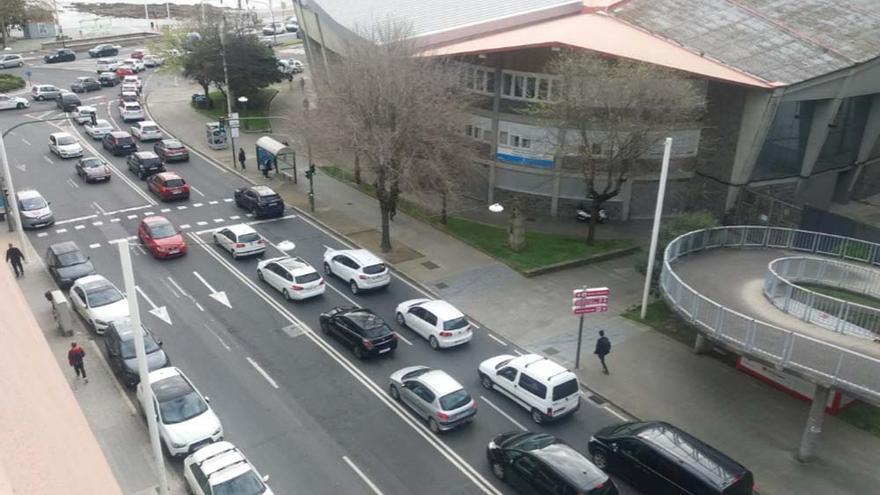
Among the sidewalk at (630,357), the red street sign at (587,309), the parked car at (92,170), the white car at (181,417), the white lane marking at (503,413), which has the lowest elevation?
the white lane marking at (503,413)

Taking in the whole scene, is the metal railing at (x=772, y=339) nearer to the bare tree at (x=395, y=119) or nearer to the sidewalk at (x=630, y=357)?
the sidewalk at (x=630, y=357)

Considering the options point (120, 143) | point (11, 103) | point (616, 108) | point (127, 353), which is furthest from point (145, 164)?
point (616, 108)

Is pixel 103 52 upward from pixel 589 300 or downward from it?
upward

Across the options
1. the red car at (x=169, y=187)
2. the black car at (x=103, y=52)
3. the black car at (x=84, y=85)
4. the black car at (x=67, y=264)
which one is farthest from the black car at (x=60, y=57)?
the black car at (x=67, y=264)

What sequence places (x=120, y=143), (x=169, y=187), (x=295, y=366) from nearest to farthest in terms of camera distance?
(x=295, y=366) < (x=169, y=187) < (x=120, y=143)

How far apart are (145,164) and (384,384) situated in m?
26.1

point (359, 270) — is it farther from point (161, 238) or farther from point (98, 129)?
point (98, 129)

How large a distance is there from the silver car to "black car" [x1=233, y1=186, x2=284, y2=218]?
17.6 m

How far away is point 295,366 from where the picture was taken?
22.7 metres

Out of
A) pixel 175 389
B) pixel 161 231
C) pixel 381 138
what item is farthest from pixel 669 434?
pixel 161 231

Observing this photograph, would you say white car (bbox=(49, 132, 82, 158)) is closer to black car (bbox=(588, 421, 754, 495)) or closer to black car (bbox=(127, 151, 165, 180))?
black car (bbox=(127, 151, 165, 180))

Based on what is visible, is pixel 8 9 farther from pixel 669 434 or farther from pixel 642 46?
pixel 669 434

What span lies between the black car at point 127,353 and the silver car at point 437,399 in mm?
7606

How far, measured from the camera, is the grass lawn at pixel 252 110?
5425 centimetres
